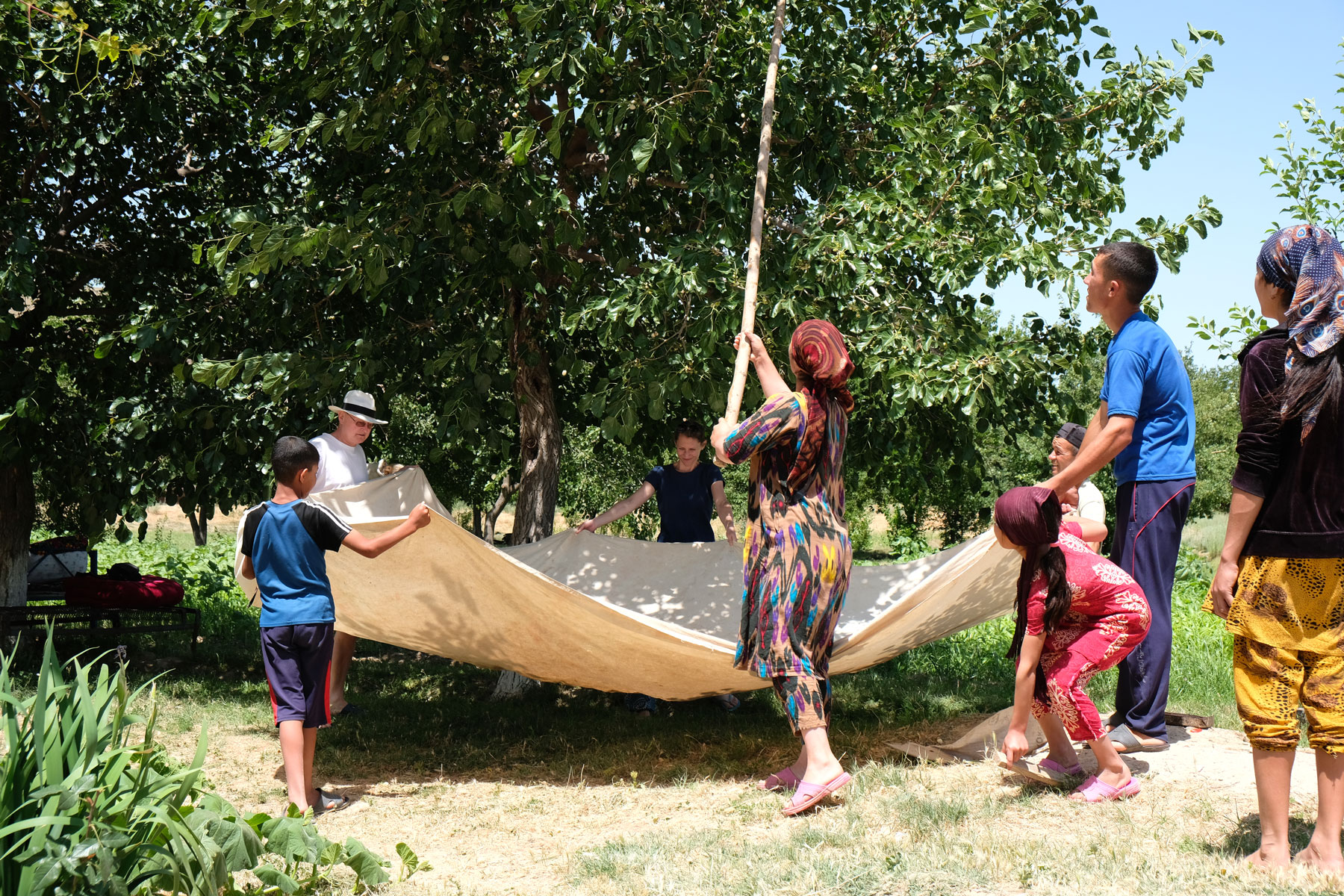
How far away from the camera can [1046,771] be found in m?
3.46

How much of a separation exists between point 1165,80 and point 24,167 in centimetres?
655

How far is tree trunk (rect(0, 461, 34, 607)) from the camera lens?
762 centimetres

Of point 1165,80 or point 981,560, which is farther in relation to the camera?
point 1165,80

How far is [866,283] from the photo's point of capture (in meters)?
4.26

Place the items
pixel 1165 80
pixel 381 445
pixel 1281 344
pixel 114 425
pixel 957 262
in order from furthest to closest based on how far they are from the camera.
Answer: pixel 381 445 → pixel 114 425 → pixel 1165 80 → pixel 957 262 → pixel 1281 344

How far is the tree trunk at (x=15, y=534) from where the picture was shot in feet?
25.0

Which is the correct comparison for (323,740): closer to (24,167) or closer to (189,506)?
(189,506)

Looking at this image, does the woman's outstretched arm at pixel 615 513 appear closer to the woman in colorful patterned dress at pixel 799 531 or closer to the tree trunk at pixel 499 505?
the woman in colorful patterned dress at pixel 799 531

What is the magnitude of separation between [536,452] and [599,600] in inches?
85.1

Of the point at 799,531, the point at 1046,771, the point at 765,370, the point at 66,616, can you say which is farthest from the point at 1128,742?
the point at 66,616

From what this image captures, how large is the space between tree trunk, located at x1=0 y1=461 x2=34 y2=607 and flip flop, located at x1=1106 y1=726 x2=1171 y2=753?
7203mm

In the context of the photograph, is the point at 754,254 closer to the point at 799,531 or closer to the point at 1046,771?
the point at 799,531

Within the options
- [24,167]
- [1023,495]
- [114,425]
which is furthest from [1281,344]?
[24,167]

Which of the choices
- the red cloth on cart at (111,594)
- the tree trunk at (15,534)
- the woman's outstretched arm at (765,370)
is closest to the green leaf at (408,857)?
the woman's outstretched arm at (765,370)
